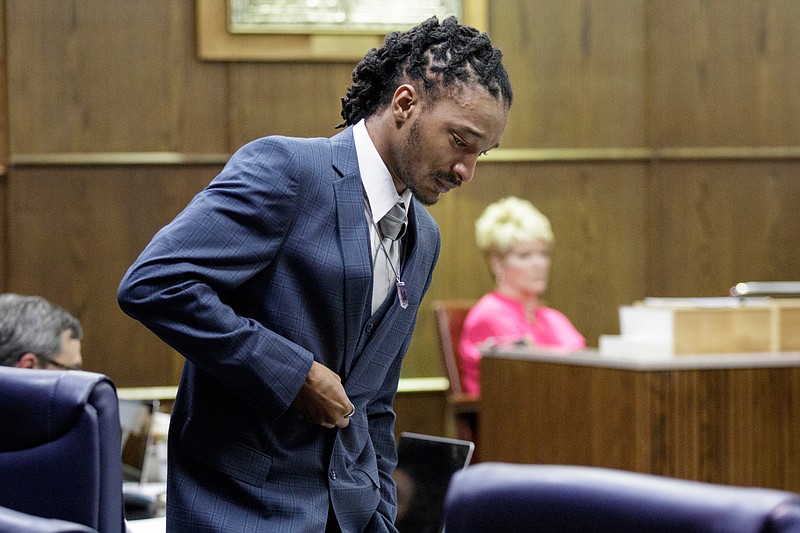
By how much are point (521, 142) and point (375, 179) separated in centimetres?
395

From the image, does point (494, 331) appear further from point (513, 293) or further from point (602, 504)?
point (602, 504)

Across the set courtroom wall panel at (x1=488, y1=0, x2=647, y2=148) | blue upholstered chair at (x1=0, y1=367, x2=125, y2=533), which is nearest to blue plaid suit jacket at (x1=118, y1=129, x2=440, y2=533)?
blue upholstered chair at (x1=0, y1=367, x2=125, y2=533)

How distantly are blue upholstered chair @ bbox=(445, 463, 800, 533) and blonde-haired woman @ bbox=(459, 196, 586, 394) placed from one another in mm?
3644

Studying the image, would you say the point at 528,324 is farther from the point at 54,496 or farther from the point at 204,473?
the point at 54,496

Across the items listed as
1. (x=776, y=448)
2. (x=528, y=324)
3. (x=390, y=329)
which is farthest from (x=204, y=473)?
(x=528, y=324)

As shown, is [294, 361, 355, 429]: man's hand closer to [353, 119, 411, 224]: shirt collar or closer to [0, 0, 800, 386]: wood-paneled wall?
[353, 119, 411, 224]: shirt collar

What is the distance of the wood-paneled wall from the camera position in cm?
523

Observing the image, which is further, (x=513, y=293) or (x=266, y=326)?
(x=513, y=293)

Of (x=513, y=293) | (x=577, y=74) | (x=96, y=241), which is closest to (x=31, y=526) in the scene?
(x=513, y=293)

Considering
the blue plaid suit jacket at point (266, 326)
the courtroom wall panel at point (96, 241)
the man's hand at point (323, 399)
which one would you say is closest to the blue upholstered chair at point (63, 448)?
the blue plaid suit jacket at point (266, 326)

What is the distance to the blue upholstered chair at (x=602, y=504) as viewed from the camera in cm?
75

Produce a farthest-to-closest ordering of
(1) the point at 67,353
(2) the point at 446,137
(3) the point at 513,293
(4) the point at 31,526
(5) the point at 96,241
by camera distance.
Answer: (5) the point at 96,241
(3) the point at 513,293
(1) the point at 67,353
(2) the point at 446,137
(4) the point at 31,526

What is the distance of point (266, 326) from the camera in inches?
64.4

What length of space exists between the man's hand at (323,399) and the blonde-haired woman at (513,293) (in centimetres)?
290
